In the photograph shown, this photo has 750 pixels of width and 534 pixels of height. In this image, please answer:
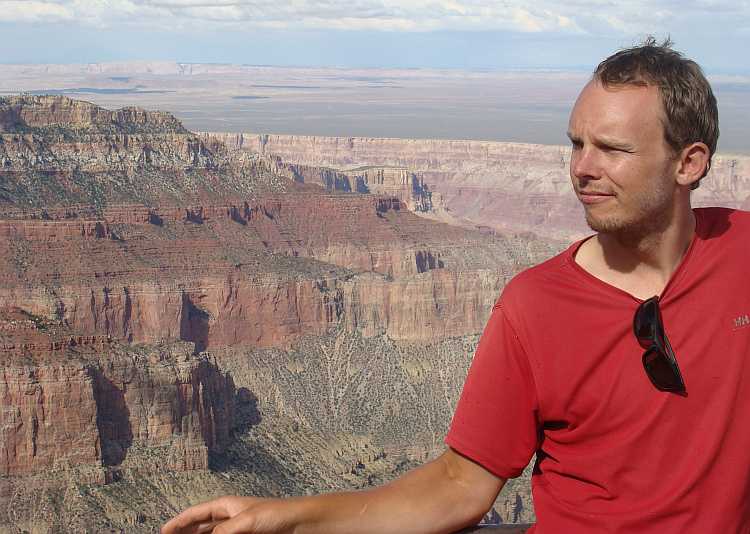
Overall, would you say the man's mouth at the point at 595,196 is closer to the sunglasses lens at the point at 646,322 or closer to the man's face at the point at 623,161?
the man's face at the point at 623,161

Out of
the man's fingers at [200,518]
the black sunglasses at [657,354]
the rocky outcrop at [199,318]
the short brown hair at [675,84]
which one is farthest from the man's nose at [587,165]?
the rocky outcrop at [199,318]

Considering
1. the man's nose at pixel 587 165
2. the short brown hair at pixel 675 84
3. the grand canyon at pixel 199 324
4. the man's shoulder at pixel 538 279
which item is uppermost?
the short brown hair at pixel 675 84

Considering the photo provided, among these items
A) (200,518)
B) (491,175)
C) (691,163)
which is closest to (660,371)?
(691,163)

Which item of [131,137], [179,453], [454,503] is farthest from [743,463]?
[131,137]

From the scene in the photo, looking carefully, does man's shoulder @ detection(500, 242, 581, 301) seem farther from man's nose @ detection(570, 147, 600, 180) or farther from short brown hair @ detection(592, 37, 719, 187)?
short brown hair @ detection(592, 37, 719, 187)

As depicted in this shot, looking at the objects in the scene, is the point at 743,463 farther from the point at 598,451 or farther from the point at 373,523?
the point at 373,523

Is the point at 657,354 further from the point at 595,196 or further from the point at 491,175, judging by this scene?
the point at 491,175

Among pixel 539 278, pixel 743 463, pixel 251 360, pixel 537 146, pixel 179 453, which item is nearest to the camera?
pixel 743 463
